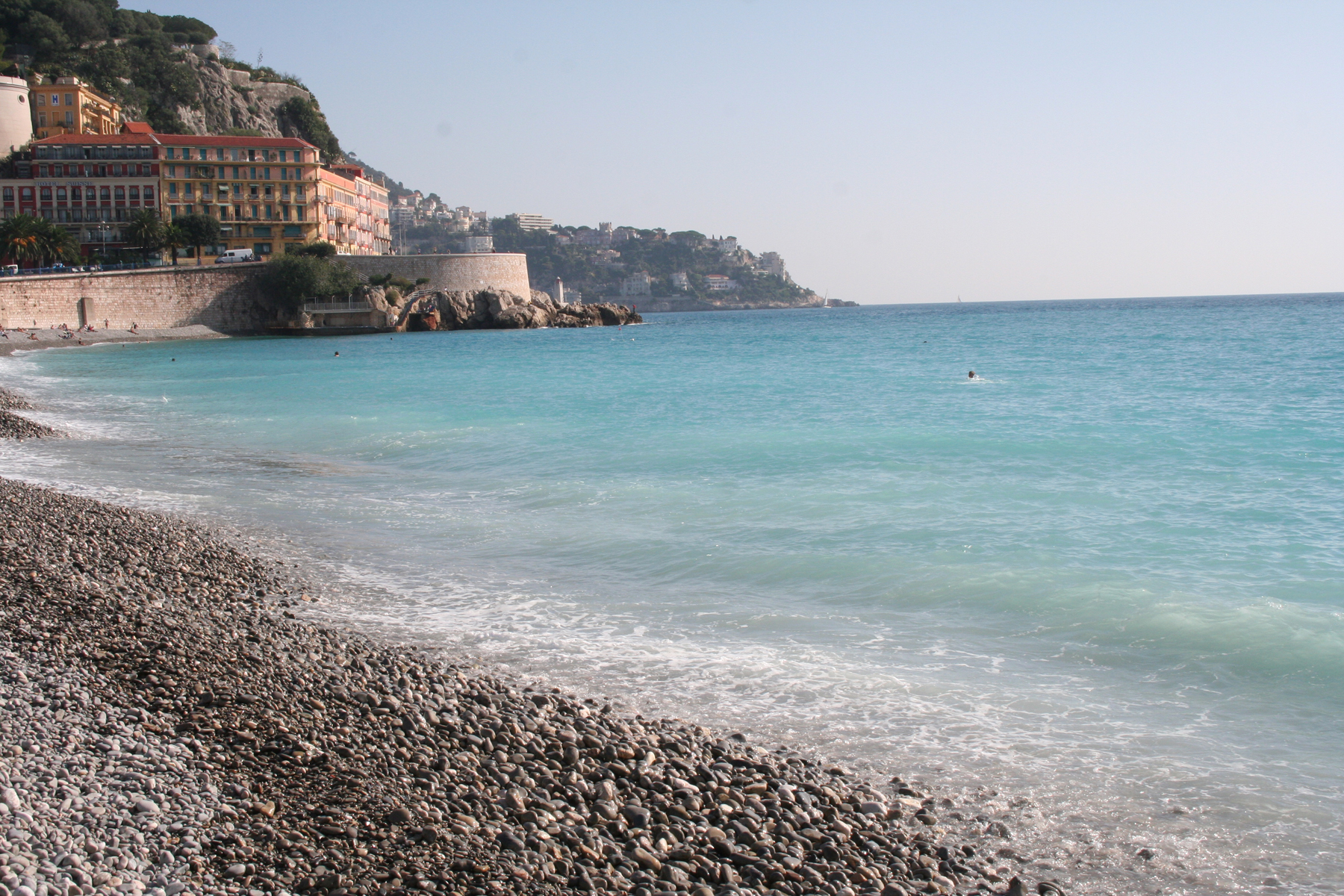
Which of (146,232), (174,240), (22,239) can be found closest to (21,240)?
(22,239)

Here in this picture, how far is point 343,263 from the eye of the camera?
241ft

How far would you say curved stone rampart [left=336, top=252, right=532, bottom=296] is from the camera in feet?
251

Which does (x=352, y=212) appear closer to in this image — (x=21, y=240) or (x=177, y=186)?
(x=177, y=186)

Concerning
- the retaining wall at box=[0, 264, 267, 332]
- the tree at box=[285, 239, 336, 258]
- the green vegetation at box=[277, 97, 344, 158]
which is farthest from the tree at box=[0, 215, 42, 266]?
the green vegetation at box=[277, 97, 344, 158]

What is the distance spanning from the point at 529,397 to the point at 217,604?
2093 centimetres

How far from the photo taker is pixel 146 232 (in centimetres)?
6912

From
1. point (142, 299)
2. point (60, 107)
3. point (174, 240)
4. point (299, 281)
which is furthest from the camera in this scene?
point (60, 107)

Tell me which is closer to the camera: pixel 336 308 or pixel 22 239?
pixel 22 239

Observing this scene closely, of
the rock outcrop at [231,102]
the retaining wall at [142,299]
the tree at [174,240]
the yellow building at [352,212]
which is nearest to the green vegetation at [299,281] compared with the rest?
the retaining wall at [142,299]

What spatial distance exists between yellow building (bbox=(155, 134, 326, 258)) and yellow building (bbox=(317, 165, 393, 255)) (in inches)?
81.7

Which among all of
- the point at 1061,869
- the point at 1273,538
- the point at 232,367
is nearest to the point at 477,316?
the point at 232,367

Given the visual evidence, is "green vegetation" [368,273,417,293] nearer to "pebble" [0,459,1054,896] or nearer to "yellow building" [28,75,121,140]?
"yellow building" [28,75,121,140]

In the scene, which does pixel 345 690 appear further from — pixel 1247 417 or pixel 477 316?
pixel 477 316

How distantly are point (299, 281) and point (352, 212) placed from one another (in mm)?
25153
